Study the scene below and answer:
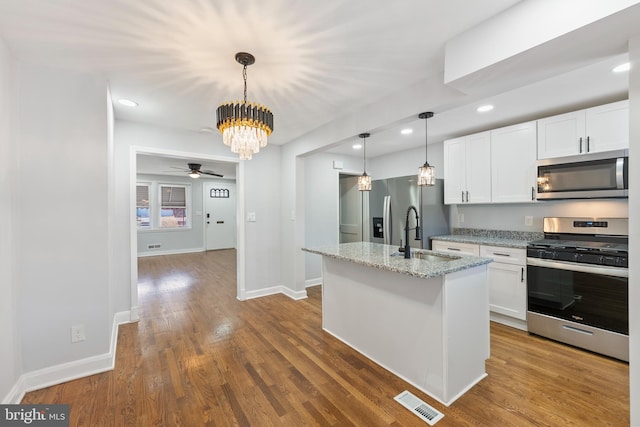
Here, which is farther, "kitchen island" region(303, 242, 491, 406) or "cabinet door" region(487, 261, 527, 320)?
"cabinet door" region(487, 261, 527, 320)

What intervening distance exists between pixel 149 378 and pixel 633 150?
3442mm

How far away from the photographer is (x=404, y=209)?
4105 mm

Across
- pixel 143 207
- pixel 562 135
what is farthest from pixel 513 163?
pixel 143 207

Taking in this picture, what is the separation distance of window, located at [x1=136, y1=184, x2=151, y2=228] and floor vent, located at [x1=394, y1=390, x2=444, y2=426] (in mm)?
8355

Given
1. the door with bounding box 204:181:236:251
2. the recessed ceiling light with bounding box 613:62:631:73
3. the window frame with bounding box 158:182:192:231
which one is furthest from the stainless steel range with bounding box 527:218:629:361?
the window frame with bounding box 158:182:192:231

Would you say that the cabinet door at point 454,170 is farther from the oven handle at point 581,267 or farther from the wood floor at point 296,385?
the wood floor at point 296,385

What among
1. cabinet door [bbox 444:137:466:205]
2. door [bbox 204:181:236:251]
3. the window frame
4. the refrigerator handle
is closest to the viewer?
cabinet door [bbox 444:137:466:205]

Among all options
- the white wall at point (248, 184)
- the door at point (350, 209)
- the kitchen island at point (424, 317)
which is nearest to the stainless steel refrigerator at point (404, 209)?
the door at point (350, 209)

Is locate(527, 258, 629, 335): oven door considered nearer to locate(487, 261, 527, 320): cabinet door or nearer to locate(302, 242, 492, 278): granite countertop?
locate(487, 261, 527, 320): cabinet door

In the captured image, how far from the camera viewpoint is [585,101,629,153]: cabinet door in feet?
8.18

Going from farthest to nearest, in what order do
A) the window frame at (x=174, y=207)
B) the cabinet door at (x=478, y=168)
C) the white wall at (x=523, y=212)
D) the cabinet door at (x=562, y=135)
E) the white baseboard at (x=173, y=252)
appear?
the window frame at (x=174, y=207) → the white baseboard at (x=173, y=252) → the cabinet door at (x=478, y=168) → the white wall at (x=523, y=212) → the cabinet door at (x=562, y=135)

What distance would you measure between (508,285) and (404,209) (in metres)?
1.58

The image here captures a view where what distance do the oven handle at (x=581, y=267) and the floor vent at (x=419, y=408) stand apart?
1.95 m

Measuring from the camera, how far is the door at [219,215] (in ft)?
29.6
